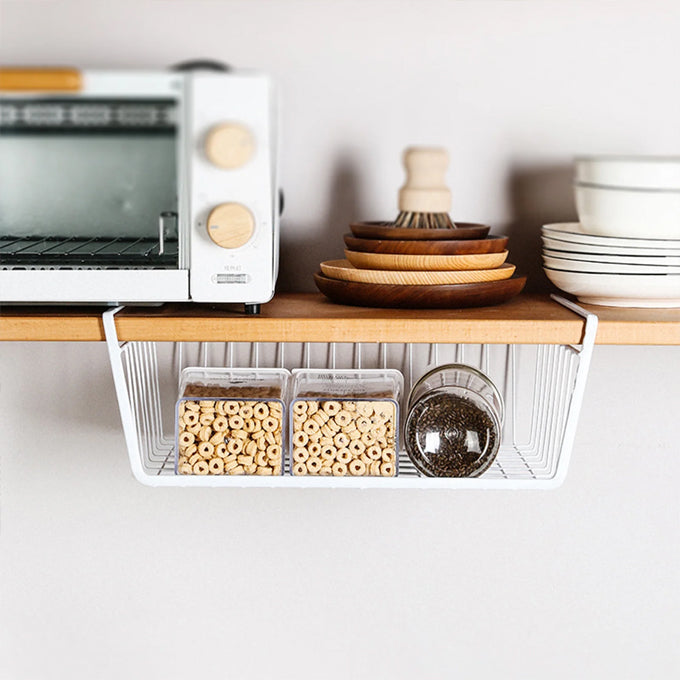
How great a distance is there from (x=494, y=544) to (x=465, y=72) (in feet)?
2.55

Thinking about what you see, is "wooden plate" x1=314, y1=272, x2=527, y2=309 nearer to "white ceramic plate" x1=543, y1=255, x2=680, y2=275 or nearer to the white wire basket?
"white ceramic plate" x1=543, y1=255, x2=680, y2=275

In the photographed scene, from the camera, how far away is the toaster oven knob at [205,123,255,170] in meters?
0.96

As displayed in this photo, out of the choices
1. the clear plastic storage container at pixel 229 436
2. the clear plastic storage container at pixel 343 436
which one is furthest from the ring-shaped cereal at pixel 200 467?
the clear plastic storage container at pixel 343 436

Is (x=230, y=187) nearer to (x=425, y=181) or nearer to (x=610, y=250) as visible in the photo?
(x=425, y=181)

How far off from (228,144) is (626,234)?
21.1 inches

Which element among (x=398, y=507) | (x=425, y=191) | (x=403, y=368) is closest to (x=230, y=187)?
(x=425, y=191)

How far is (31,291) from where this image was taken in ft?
3.41

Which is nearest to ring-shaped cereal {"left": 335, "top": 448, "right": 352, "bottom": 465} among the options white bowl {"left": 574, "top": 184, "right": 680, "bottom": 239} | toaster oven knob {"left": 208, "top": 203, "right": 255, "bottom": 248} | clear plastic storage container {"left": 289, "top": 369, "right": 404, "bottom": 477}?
clear plastic storage container {"left": 289, "top": 369, "right": 404, "bottom": 477}

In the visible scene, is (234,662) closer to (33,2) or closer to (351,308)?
(351,308)

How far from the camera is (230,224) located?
1.00m

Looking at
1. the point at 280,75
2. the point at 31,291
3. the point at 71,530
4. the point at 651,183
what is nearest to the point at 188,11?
the point at 280,75

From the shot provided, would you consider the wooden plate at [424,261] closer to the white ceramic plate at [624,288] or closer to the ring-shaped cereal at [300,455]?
the white ceramic plate at [624,288]

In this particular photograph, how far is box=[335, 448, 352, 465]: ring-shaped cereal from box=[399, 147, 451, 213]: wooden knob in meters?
0.34

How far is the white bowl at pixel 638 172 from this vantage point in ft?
3.50
